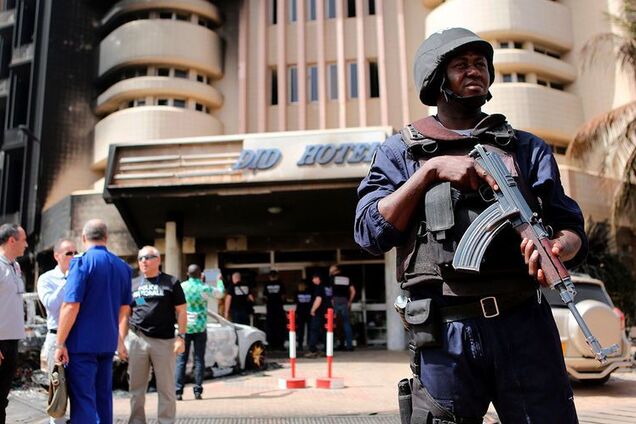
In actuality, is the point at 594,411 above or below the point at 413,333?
below

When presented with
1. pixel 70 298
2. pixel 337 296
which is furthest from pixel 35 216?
pixel 70 298

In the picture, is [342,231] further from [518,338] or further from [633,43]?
[518,338]

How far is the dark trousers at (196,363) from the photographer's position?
7802 millimetres

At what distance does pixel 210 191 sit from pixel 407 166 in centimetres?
1227

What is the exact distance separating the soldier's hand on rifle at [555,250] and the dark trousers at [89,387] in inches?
142

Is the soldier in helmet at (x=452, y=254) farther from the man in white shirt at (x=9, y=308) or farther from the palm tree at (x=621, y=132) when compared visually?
the palm tree at (x=621, y=132)

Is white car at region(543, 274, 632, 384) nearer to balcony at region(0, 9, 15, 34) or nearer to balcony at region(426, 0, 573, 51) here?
balcony at region(426, 0, 573, 51)

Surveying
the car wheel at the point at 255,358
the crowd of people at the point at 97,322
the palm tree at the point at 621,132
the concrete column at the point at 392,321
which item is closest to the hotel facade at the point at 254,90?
the concrete column at the point at 392,321

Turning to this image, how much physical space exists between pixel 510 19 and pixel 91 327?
19.6 m

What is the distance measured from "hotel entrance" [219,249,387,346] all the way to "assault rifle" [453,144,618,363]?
1490cm

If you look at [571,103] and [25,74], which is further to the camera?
[25,74]

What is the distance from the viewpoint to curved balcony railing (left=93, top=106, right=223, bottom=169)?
2172 cm

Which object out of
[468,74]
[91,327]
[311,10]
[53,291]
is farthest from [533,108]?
[468,74]

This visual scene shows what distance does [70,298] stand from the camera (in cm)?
449
